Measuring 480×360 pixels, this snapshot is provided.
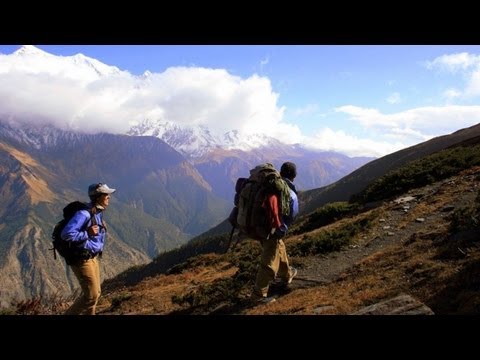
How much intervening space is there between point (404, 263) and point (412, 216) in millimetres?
6572

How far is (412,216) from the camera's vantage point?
16.0 m

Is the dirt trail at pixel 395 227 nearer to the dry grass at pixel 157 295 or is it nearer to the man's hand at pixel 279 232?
the man's hand at pixel 279 232

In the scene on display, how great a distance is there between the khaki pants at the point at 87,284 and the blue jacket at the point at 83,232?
304 mm

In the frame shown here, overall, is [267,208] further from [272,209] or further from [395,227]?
[395,227]

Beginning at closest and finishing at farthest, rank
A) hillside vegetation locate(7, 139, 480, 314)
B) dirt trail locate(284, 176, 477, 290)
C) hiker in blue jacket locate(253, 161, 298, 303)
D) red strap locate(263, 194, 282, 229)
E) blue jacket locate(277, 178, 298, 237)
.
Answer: hillside vegetation locate(7, 139, 480, 314) → red strap locate(263, 194, 282, 229) → blue jacket locate(277, 178, 298, 237) → hiker in blue jacket locate(253, 161, 298, 303) → dirt trail locate(284, 176, 477, 290)

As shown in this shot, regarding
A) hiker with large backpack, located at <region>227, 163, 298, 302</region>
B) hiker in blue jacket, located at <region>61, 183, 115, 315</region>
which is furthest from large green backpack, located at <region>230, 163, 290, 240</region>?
hiker in blue jacket, located at <region>61, 183, 115, 315</region>

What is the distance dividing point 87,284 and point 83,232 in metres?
1.10

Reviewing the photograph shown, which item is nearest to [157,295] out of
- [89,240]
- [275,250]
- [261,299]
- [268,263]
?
[261,299]

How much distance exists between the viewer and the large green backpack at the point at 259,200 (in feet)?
27.0

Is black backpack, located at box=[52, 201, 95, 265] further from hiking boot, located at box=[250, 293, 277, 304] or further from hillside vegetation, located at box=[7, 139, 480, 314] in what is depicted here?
hiking boot, located at box=[250, 293, 277, 304]

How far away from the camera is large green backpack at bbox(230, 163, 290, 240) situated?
8242 mm
